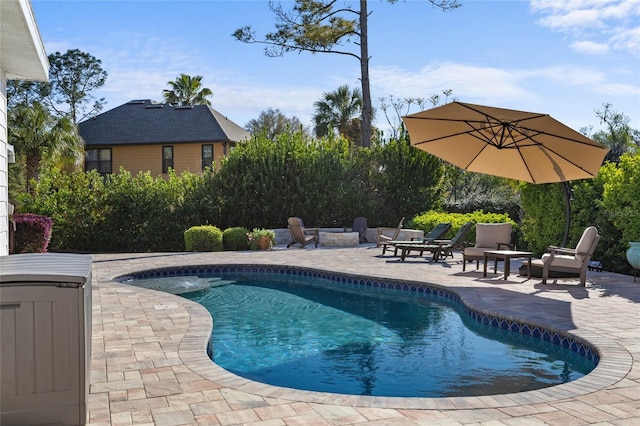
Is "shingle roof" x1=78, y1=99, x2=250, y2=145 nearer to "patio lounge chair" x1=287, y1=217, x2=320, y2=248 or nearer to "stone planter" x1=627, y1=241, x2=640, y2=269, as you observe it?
"patio lounge chair" x1=287, y1=217, x2=320, y2=248

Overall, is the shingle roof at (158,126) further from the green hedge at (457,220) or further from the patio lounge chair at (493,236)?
the patio lounge chair at (493,236)

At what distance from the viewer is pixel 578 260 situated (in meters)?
9.36

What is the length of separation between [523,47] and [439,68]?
7.24m

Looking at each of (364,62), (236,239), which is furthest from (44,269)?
(364,62)

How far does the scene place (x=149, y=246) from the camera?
766 inches

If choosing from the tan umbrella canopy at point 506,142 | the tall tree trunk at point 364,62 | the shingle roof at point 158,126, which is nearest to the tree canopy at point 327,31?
the tall tree trunk at point 364,62

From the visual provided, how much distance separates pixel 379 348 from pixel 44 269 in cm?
422

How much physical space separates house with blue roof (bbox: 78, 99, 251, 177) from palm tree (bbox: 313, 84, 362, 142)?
6.75 metres

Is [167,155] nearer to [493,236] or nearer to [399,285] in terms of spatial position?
[493,236]

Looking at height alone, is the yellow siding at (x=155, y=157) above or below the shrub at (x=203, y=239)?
above

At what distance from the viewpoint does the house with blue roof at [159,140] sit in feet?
100.0

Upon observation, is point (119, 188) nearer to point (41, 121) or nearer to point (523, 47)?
point (41, 121)

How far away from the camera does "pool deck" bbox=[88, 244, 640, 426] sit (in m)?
3.84

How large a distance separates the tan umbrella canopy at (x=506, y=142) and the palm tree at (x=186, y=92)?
34.9 metres
